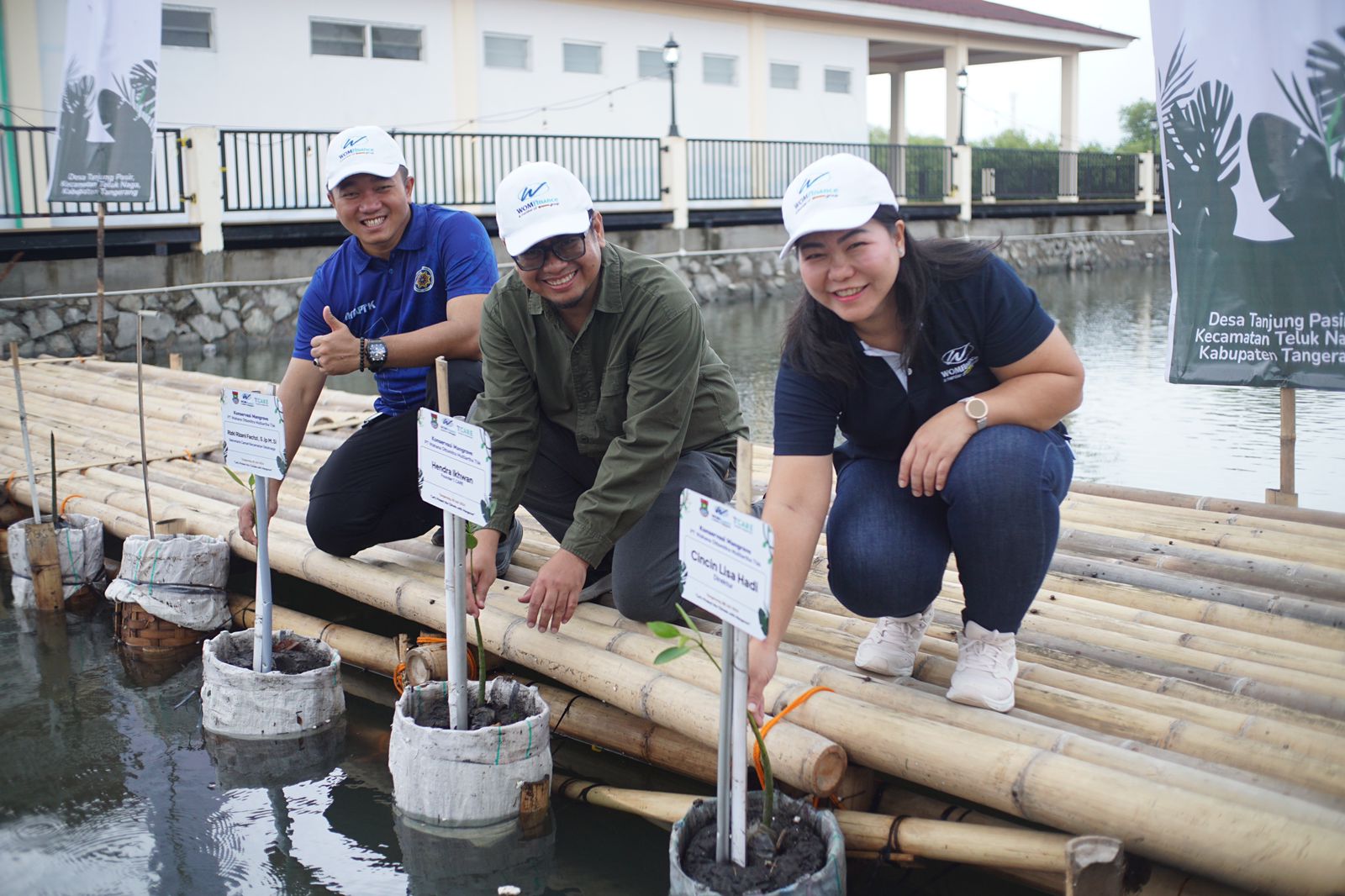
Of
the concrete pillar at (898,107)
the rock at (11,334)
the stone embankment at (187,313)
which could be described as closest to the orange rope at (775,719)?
the stone embankment at (187,313)

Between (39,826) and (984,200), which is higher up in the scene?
(984,200)

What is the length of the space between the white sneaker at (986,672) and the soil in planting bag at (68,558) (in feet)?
10.1

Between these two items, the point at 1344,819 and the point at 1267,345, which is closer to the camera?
the point at 1344,819

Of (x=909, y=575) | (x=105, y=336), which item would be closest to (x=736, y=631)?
(x=909, y=575)

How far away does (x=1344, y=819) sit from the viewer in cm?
174

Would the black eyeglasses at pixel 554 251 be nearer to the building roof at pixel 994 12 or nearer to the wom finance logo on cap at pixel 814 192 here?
the wom finance logo on cap at pixel 814 192

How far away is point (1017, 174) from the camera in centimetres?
2072

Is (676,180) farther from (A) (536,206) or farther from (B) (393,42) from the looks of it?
(A) (536,206)

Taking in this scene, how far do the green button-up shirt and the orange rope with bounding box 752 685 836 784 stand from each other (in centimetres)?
56

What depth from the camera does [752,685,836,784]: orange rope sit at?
215cm

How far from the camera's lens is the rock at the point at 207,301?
11438mm

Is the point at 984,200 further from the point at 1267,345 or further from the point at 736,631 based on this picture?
the point at 736,631

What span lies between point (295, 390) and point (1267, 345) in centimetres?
290

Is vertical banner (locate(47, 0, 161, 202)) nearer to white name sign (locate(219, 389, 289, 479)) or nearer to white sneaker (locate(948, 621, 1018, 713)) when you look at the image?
white name sign (locate(219, 389, 289, 479))
